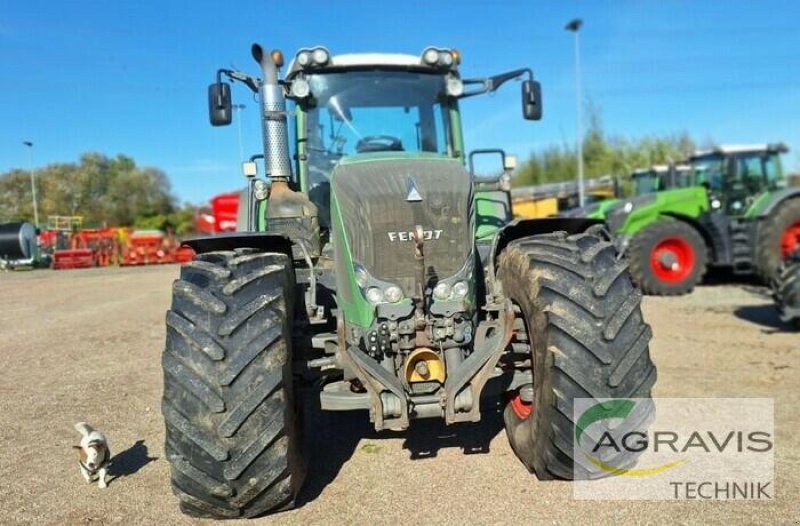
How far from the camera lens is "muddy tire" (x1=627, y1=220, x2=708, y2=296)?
38.6 feet

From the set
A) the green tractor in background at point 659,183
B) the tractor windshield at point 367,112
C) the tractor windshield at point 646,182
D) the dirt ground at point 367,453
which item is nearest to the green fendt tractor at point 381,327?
the dirt ground at point 367,453

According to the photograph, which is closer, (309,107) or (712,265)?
(309,107)

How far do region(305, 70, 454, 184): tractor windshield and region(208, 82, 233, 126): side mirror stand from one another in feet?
2.03

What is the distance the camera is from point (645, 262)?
11.7 metres

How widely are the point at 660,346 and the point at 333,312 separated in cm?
501

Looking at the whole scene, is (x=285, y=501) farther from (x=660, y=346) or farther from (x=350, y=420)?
(x=660, y=346)

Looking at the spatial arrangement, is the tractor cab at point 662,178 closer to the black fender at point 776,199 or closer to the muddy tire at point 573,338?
the black fender at point 776,199

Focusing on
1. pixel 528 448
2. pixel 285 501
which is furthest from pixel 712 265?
pixel 285 501

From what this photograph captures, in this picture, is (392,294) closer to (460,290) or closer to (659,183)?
(460,290)

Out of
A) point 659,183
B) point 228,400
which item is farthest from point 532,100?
point 659,183

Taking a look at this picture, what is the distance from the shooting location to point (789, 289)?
7480 millimetres

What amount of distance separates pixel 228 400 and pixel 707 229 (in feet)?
37.0

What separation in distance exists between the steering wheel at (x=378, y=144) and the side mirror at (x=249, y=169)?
3.03ft

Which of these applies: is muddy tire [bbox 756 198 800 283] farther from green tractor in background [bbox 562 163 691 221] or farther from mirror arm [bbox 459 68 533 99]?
mirror arm [bbox 459 68 533 99]
